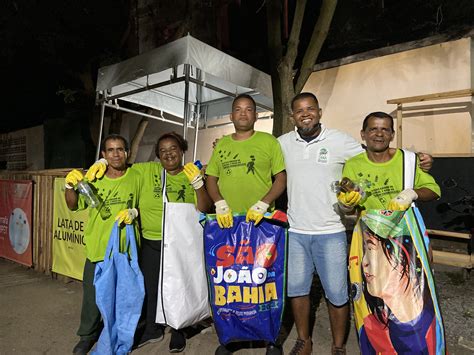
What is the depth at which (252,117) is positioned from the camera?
261 centimetres

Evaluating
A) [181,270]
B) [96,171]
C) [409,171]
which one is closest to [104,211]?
[96,171]

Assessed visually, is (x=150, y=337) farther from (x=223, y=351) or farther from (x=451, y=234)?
(x=451, y=234)

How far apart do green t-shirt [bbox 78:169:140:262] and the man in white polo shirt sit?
130 cm

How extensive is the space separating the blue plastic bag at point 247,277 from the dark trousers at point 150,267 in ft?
1.92

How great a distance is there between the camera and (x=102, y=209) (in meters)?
2.74

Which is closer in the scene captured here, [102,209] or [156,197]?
[102,209]

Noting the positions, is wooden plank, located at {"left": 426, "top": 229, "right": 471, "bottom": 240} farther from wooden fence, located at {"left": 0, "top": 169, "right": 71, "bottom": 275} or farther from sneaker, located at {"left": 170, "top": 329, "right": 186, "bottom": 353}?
wooden fence, located at {"left": 0, "top": 169, "right": 71, "bottom": 275}

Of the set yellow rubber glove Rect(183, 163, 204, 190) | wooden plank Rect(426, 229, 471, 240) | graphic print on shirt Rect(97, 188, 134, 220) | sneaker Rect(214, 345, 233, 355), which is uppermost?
yellow rubber glove Rect(183, 163, 204, 190)

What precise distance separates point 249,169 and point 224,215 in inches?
14.9

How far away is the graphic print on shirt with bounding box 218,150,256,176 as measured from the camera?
2521 millimetres

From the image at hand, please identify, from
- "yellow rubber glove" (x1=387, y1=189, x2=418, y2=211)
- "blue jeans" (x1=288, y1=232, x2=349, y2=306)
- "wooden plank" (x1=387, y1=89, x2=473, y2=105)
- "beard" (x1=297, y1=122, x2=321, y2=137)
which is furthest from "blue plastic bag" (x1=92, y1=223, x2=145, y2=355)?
"wooden plank" (x1=387, y1=89, x2=473, y2=105)

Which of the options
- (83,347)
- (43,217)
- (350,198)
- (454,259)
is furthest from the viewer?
(43,217)

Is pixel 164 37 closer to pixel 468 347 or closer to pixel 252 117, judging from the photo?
pixel 252 117

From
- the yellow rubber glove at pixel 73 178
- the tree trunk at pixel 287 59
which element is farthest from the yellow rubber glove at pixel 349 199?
the tree trunk at pixel 287 59
